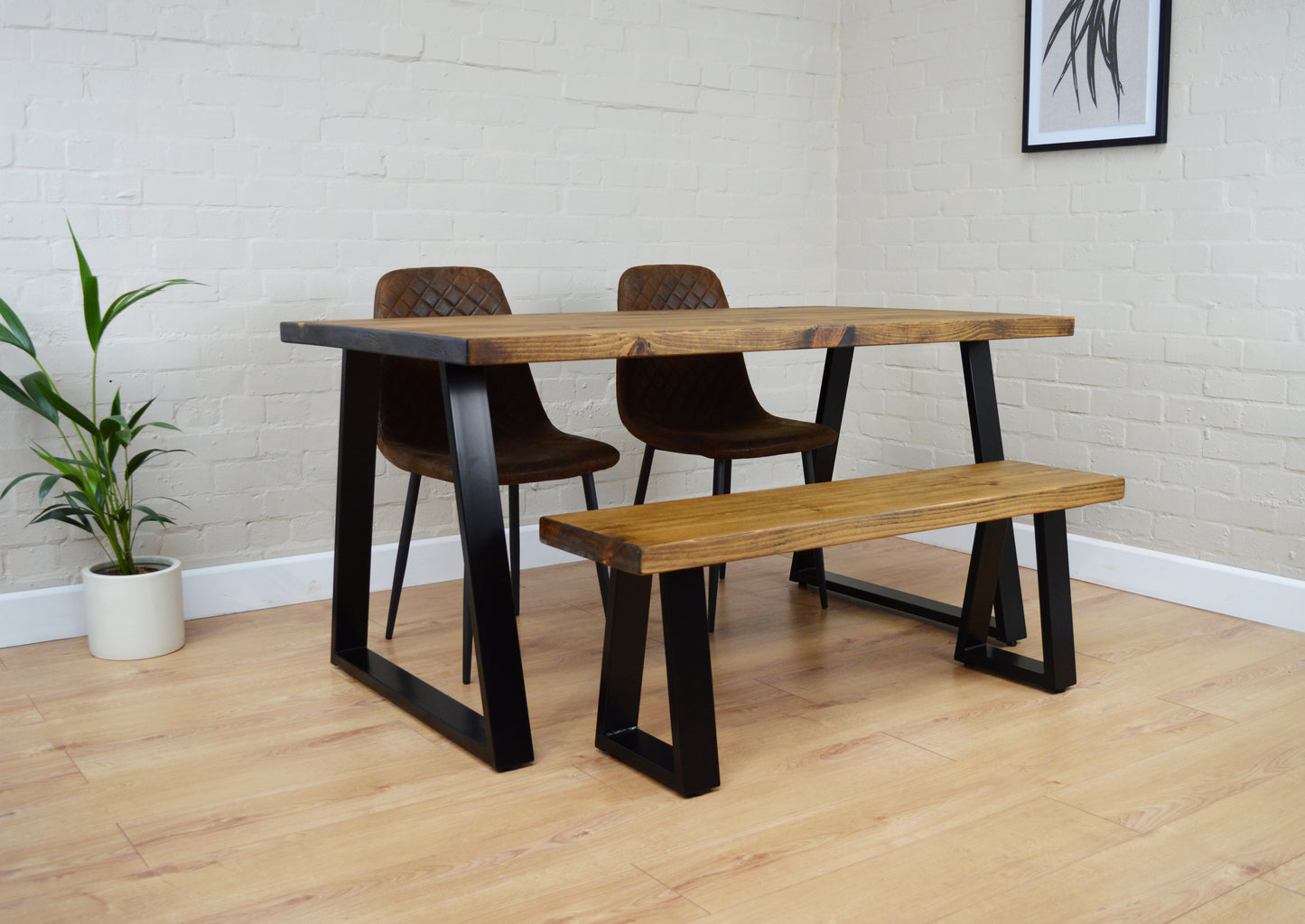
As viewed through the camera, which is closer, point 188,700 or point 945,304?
Result: point 188,700

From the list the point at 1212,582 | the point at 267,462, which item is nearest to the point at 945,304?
the point at 1212,582

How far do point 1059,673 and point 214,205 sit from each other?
233 cm

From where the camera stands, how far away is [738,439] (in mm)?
2975

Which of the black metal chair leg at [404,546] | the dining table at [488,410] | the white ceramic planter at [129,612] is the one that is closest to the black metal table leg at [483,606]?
the dining table at [488,410]

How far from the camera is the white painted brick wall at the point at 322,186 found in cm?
277

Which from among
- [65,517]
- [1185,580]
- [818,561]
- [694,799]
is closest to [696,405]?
[818,561]

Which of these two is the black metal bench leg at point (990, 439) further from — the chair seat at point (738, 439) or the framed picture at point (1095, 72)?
the framed picture at point (1095, 72)

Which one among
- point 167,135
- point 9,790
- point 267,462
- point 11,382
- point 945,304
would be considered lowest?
point 9,790

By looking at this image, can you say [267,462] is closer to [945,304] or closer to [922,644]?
[922,644]

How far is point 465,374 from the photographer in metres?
2.03

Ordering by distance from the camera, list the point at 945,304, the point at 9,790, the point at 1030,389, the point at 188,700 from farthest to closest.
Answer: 1. the point at 945,304
2. the point at 1030,389
3. the point at 188,700
4. the point at 9,790

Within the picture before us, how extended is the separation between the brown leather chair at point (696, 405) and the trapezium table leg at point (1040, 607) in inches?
20.7

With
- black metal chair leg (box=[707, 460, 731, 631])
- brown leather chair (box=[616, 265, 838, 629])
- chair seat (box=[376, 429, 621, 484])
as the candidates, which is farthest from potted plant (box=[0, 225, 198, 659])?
black metal chair leg (box=[707, 460, 731, 631])

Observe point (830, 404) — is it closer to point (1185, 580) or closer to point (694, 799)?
point (1185, 580)
